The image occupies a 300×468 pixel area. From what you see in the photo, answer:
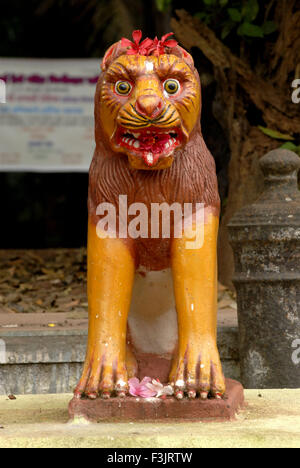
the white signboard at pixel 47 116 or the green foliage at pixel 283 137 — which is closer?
the green foliage at pixel 283 137

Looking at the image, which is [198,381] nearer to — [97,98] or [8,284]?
[97,98]

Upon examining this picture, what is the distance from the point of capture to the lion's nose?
2570mm

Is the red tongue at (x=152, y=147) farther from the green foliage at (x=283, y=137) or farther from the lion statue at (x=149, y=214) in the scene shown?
the green foliage at (x=283, y=137)

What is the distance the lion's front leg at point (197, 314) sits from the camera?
269cm

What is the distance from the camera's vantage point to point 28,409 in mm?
2986

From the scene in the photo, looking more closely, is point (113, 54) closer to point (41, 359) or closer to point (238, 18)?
point (41, 359)

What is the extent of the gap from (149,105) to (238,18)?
3445mm

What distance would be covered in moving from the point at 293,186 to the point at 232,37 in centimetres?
214

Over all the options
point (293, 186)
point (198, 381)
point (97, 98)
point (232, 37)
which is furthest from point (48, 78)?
point (198, 381)

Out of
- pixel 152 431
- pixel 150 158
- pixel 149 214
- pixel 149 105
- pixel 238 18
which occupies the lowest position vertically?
pixel 152 431

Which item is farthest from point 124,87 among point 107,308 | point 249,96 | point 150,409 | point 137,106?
point 249,96

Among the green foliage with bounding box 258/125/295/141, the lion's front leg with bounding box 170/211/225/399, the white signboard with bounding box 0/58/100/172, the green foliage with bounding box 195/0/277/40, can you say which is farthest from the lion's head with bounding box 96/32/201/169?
the white signboard with bounding box 0/58/100/172

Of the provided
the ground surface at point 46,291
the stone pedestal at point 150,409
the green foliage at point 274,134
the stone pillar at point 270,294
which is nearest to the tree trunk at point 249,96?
the green foliage at point 274,134

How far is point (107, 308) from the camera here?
2.77m
